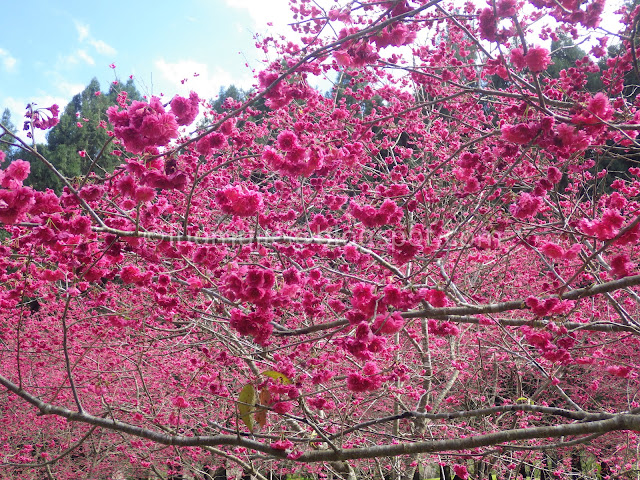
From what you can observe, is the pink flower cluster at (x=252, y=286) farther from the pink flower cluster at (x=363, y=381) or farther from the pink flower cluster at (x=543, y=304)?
the pink flower cluster at (x=543, y=304)

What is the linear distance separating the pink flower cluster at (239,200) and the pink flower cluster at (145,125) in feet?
1.26

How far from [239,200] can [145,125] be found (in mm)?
574

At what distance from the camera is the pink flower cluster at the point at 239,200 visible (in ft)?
7.80

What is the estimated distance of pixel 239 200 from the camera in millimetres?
2416

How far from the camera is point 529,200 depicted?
2.47 m

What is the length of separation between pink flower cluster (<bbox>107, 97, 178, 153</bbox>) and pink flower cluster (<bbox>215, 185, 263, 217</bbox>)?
0.39 m

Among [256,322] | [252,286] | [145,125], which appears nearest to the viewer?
[145,125]

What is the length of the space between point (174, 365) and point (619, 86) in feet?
20.1

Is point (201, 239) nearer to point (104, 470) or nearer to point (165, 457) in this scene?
point (165, 457)

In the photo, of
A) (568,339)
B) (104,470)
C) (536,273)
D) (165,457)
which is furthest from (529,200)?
(104,470)

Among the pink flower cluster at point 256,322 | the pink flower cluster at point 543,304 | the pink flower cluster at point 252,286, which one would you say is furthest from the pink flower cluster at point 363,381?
the pink flower cluster at point 543,304

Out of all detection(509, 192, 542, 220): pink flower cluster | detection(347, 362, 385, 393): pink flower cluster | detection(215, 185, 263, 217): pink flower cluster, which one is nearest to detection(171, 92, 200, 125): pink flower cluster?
detection(215, 185, 263, 217): pink flower cluster

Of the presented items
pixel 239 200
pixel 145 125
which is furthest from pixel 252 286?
pixel 145 125

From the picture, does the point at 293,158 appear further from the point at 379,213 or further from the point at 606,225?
the point at 606,225
